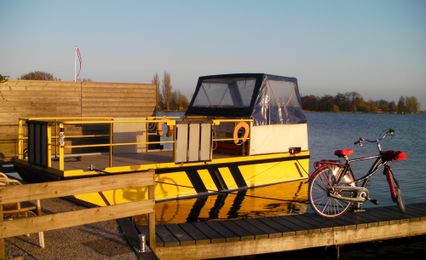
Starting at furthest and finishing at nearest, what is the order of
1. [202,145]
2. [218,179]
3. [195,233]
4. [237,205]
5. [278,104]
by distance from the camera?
[278,104], [237,205], [218,179], [202,145], [195,233]

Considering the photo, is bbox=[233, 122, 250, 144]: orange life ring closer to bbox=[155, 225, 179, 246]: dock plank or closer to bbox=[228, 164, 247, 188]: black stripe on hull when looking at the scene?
bbox=[228, 164, 247, 188]: black stripe on hull

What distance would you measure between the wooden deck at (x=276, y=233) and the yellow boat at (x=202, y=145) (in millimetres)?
2995

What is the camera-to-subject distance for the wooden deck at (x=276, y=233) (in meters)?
6.35

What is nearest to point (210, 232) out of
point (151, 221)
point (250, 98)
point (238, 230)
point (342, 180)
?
point (238, 230)

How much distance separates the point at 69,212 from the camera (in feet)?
17.2

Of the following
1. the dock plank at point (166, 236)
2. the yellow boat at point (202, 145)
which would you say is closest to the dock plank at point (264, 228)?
the dock plank at point (166, 236)

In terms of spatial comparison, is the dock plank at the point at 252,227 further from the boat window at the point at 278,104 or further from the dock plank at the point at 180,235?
the boat window at the point at 278,104

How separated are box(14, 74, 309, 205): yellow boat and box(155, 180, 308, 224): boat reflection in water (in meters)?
0.27

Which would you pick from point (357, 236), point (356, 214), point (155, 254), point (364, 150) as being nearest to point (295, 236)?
point (357, 236)

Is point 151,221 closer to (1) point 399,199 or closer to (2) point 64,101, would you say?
(1) point 399,199

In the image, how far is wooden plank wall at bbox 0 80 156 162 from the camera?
12.6 metres

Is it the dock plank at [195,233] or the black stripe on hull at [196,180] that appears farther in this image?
the black stripe on hull at [196,180]

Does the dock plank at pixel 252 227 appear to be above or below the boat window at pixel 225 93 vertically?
below

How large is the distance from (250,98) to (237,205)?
3.12 meters
